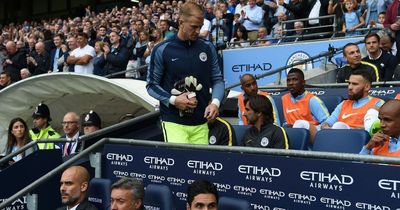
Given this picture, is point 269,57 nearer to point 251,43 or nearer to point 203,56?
point 251,43

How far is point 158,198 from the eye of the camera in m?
4.45

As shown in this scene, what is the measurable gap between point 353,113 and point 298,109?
940 millimetres

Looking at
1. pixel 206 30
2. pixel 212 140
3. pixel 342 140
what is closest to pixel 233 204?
pixel 342 140

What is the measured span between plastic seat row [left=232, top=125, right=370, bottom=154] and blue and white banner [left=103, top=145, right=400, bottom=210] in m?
0.89

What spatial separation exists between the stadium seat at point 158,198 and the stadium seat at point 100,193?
51cm

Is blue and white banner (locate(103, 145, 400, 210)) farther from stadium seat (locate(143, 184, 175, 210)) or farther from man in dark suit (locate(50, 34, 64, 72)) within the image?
man in dark suit (locate(50, 34, 64, 72))

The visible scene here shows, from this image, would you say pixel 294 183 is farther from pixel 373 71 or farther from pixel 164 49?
pixel 373 71

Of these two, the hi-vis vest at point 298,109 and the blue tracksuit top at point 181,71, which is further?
the hi-vis vest at point 298,109

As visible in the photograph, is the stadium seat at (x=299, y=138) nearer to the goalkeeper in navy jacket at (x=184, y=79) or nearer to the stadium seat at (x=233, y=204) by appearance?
the goalkeeper in navy jacket at (x=184, y=79)

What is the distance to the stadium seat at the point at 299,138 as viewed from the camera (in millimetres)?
5107

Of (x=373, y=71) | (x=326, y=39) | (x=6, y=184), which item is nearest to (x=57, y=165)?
(x=6, y=184)

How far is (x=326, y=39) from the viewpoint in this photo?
10.8 meters

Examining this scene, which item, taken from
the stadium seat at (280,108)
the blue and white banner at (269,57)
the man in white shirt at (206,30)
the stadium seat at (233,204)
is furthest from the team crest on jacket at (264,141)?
the man in white shirt at (206,30)

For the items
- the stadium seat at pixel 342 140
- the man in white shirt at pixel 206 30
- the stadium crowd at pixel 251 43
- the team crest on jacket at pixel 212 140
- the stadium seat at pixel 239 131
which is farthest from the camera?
the man in white shirt at pixel 206 30
